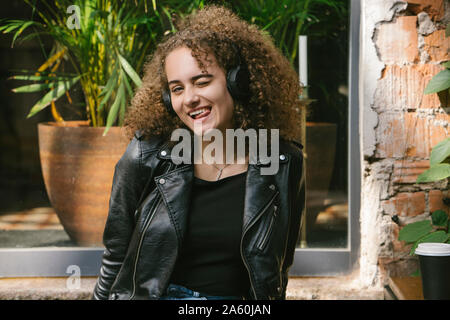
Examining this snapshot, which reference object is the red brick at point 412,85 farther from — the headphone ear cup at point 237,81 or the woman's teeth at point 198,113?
the woman's teeth at point 198,113

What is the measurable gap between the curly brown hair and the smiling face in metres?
0.03

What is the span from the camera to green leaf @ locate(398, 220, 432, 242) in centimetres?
207

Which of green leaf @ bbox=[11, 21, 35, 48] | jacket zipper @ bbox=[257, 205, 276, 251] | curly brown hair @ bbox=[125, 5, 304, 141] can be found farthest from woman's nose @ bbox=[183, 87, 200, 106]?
green leaf @ bbox=[11, 21, 35, 48]

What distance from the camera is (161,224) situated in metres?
1.33

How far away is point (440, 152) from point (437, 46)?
0.47 m

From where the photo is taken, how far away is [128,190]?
53.6 inches

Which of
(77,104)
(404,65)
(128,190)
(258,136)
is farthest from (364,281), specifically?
(77,104)

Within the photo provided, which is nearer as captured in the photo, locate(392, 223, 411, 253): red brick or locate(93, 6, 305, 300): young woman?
locate(93, 6, 305, 300): young woman

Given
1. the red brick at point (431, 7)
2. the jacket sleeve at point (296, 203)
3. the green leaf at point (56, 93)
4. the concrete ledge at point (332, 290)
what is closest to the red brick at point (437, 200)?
the concrete ledge at point (332, 290)

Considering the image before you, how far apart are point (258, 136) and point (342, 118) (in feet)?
3.54

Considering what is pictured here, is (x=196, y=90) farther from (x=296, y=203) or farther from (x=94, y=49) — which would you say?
(x=94, y=49)

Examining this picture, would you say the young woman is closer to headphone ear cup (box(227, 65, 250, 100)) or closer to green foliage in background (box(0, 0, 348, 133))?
headphone ear cup (box(227, 65, 250, 100))

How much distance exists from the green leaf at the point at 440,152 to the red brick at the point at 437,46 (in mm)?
370
